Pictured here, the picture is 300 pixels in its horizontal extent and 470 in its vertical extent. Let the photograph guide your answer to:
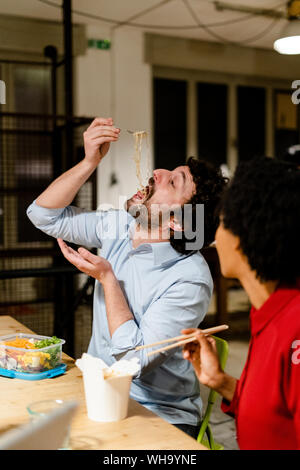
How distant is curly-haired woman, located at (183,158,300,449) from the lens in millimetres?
1164

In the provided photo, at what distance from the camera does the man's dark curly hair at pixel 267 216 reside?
116 cm

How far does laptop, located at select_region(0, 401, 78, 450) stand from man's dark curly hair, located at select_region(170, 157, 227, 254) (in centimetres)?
116

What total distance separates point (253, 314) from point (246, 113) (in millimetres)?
6451

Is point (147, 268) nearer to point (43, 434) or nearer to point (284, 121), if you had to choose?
point (43, 434)

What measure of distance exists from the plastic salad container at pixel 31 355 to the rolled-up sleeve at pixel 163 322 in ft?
0.62

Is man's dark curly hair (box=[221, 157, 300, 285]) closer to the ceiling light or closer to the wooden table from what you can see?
the wooden table

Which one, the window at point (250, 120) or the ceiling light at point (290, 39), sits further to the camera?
the window at point (250, 120)

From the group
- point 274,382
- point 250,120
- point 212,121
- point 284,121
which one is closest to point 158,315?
point 274,382

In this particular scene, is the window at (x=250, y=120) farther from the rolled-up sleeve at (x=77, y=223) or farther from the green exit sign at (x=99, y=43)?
the rolled-up sleeve at (x=77, y=223)

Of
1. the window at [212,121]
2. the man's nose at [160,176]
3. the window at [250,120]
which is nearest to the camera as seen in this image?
the man's nose at [160,176]

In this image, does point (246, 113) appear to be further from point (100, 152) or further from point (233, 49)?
point (100, 152)

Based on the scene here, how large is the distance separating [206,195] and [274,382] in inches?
36.3

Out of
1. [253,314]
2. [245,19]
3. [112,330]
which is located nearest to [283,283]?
[253,314]

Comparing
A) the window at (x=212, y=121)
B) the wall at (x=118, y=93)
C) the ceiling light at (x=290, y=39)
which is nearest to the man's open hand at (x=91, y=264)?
the ceiling light at (x=290, y=39)
